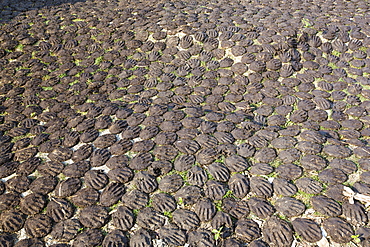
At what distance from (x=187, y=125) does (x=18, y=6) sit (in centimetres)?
677

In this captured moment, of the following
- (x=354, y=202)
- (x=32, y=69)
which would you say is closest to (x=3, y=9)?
(x=32, y=69)

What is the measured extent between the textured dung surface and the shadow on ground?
98 millimetres

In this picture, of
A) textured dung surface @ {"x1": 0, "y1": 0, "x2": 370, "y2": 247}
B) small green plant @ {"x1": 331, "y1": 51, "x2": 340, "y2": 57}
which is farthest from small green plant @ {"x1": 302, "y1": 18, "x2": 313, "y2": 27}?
small green plant @ {"x1": 331, "y1": 51, "x2": 340, "y2": 57}

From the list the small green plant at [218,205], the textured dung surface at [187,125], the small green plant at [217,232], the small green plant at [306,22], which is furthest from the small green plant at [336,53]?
the small green plant at [217,232]

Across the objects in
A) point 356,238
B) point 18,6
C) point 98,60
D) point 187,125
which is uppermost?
point 18,6

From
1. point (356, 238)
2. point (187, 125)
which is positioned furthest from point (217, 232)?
point (187, 125)

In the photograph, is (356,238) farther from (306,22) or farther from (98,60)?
(98,60)

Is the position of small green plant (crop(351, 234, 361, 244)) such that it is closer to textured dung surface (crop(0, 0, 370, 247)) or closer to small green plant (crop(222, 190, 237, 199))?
textured dung surface (crop(0, 0, 370, 247))

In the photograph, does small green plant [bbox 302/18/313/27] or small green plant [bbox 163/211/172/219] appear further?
small green plant [bbox 302/18/313/27]

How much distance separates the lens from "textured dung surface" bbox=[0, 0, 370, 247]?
366 cm

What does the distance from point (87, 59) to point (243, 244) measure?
16.4ft

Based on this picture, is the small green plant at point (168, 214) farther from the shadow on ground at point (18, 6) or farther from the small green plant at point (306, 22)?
the shadow on ground at point (18, 6)

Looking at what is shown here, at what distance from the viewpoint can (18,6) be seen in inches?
346

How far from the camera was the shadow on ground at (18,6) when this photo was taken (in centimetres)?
822
